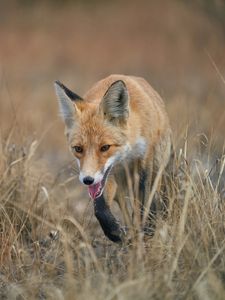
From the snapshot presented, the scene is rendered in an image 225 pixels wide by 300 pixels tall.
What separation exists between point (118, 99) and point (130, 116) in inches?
10.6

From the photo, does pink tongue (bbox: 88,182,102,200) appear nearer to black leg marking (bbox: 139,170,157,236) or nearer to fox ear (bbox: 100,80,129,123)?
black leg marking (bbox: 139,170,157,236)

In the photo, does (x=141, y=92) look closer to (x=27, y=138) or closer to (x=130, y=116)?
(x=130, y=116)

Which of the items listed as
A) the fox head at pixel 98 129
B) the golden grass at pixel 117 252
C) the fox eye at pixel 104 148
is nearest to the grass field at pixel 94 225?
the golden grass at pixel 117 252

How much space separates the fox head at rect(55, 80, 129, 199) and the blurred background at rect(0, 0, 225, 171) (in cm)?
584

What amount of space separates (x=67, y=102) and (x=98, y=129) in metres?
0.35

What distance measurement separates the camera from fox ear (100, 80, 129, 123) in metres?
6.26

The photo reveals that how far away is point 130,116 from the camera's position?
6.58 metres

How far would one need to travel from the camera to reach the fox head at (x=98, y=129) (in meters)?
6.18

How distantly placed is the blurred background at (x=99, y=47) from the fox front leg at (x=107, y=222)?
19.5ft

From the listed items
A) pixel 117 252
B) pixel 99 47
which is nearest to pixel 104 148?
pixel 117 252

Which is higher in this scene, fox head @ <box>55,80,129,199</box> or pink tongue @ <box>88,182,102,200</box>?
fox head @ <box>55,80,129,199</box>

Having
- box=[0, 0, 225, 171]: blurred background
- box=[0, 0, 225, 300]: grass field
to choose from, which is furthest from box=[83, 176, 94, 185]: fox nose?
box=[0, 0, 225, 171]: blurred background

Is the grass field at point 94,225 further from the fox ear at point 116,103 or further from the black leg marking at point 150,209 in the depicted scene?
the fox ear at point 116,103

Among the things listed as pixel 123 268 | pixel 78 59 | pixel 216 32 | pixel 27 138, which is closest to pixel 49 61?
pixel 78 59
